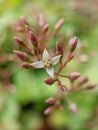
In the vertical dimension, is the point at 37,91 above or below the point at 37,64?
below

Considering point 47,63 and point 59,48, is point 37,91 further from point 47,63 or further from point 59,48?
point 59,48

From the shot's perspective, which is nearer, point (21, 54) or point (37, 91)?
point (21, 54)

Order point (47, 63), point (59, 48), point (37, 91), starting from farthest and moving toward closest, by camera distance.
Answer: point (37, 91), point (47, 63), point (59, 48)

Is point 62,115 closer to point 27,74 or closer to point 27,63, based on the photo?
point 27,74

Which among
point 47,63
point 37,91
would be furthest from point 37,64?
point 37,91

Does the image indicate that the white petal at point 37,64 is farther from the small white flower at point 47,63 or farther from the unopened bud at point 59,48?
the unopened bud at point 59,48

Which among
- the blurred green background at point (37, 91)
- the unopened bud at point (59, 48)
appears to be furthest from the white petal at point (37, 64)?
the blurred green background at point (37, 91)

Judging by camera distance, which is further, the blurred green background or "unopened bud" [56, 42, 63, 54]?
the blurred green background

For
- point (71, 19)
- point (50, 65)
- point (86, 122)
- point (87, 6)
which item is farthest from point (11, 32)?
point (50, 65)

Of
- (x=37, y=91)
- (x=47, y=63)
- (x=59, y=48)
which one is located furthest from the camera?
(x=37, y=91)

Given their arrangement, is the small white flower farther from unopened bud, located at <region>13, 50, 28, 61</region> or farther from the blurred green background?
the blurred green background

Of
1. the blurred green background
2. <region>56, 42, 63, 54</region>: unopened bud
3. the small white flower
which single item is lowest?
the blurred green background

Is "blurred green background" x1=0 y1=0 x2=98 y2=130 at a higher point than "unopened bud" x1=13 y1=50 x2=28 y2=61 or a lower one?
lower

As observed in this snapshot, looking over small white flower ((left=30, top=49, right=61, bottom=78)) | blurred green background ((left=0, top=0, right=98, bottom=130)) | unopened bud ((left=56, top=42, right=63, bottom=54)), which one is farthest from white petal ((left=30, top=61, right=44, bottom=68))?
blurred green background ((left=0, top=0, right=98, bottom=130))
